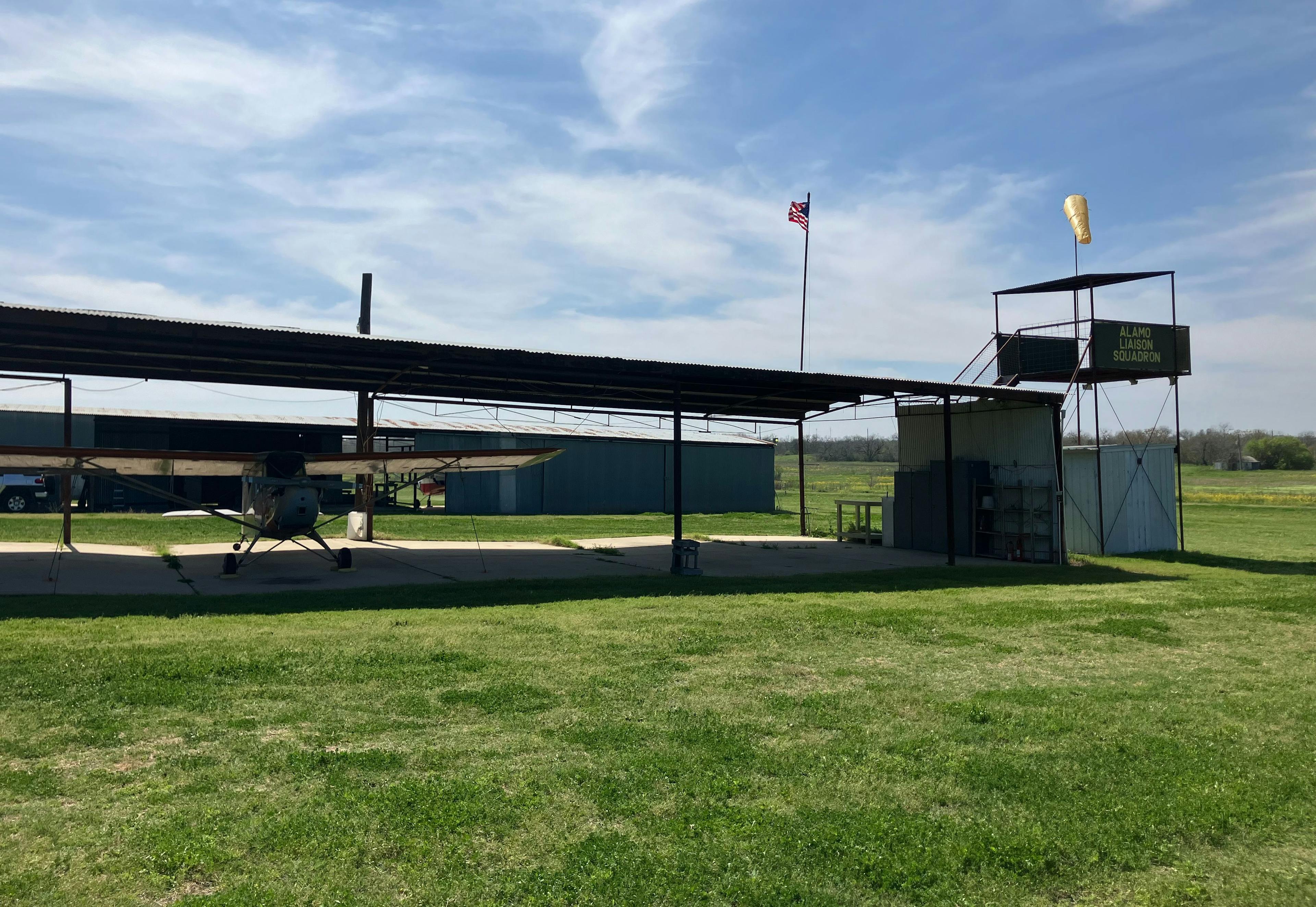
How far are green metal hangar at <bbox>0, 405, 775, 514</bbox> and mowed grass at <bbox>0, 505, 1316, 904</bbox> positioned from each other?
22.9 meters

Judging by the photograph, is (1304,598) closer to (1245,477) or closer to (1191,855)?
(1191,855)

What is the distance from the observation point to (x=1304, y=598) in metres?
13.8

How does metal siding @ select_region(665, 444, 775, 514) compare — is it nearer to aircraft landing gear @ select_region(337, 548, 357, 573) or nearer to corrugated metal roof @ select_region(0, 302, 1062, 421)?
corrugated metal roof @ select_region(0, 302, 1062, 421)

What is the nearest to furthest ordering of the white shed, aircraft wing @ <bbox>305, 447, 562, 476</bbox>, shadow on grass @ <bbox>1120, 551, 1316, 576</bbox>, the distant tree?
aircraft wing @ <bbox>305, 447, 562, 476</bbox> → shadow on grass @ <bbox>1120, 551, 1316, 576</bbox> → the white shed → the distant tree

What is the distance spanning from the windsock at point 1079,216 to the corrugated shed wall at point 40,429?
34149 millimetres

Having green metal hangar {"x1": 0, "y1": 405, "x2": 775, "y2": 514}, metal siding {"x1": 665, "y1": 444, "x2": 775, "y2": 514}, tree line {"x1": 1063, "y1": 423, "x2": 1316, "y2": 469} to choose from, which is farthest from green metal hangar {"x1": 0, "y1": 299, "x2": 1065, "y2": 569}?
tree line {"x1": 1063, "y1": 423, "x2": 1316, "y2": 469}

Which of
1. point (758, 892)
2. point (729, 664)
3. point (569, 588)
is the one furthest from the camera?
point (569, 588)

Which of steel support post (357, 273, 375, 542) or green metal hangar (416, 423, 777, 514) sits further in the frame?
green metal hangar (416, 423, 777, 514)

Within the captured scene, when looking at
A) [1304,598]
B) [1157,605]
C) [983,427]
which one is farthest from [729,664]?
[983,427]

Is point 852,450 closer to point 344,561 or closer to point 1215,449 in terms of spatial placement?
point 1215,449

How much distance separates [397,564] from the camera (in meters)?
18.4

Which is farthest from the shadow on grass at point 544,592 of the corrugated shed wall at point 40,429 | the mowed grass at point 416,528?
Answer: the corrugated shed wall at point 40,429

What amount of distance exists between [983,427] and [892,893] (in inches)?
794

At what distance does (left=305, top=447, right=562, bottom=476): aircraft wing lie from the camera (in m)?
15.6
